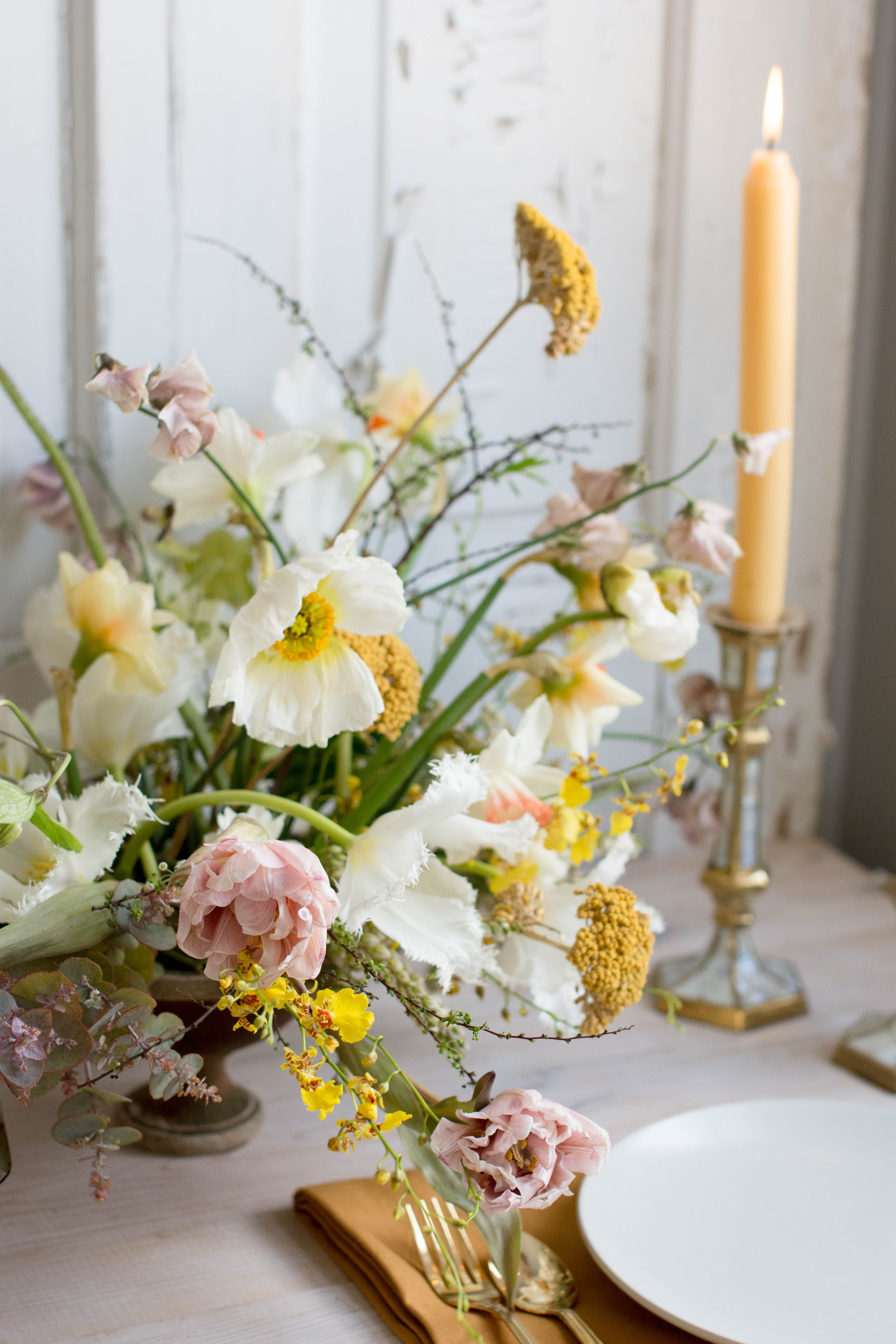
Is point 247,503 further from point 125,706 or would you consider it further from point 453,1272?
point 453,1272

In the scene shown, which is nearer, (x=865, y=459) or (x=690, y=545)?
(x=690, y=545)

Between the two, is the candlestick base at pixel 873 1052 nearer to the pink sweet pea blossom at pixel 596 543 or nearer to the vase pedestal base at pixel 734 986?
the vase pedestal base at pixel 734 986

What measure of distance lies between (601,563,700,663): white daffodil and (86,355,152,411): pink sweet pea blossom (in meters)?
0.27

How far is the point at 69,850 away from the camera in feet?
1.84

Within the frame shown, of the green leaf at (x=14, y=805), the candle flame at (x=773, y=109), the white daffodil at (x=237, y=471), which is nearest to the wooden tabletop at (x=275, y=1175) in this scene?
the green leaf at (x=14, y=805)

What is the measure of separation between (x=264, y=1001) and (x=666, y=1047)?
40 centimetres

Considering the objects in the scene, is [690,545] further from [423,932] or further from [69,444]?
[69,444]

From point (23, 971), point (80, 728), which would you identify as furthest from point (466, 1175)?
point (80, 728)

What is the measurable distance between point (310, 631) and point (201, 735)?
19 cm

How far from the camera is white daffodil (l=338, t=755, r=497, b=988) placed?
552mm

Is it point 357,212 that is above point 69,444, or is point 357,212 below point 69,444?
above

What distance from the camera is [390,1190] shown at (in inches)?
25.1

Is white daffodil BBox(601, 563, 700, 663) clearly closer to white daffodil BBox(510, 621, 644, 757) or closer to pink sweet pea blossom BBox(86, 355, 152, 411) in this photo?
white daffodil BBox(510, 621, 644, 757)

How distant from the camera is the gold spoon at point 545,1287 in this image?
57cm
